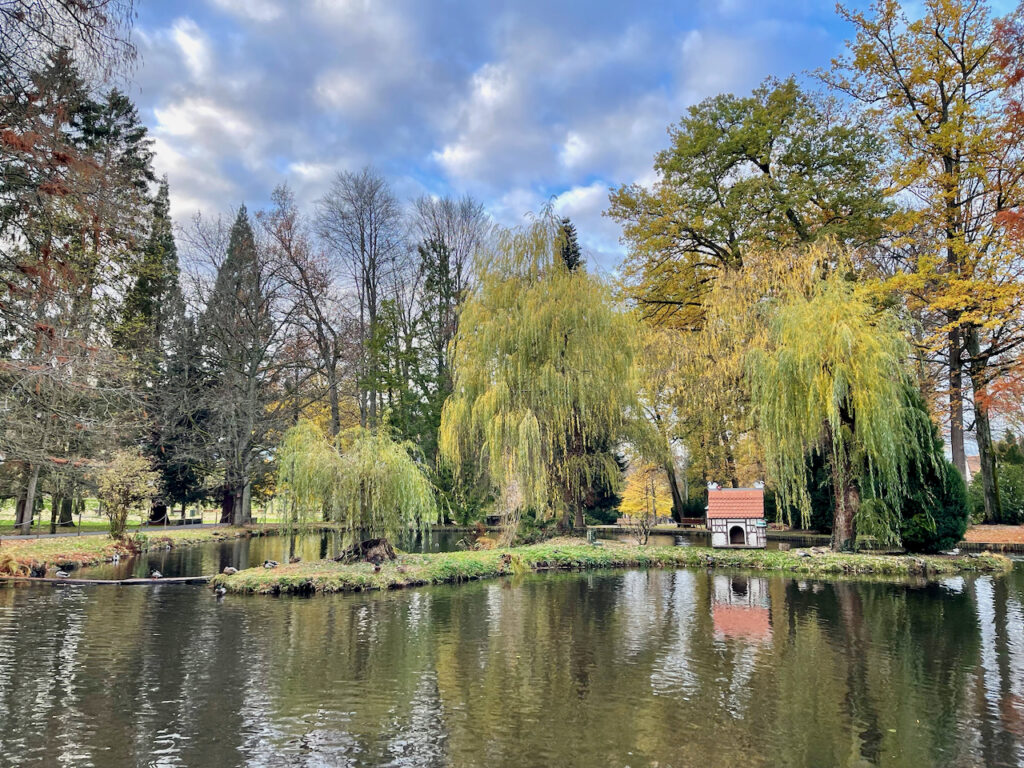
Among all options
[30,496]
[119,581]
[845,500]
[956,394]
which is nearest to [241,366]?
[30,496]

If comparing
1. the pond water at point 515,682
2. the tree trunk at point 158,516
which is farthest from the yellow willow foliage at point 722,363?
the tree trunk at point 158,516

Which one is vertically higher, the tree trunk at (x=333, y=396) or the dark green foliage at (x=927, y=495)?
the tree trunk at (x=333, y=396)

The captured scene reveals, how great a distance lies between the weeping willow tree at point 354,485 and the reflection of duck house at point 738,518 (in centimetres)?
911

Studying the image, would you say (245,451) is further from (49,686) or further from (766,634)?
(766,634)

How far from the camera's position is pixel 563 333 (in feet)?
59.6

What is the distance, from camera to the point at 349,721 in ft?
17.2

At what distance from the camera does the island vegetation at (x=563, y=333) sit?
11.5 m

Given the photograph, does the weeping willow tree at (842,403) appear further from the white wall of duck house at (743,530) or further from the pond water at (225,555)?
the pond water at (225,555)

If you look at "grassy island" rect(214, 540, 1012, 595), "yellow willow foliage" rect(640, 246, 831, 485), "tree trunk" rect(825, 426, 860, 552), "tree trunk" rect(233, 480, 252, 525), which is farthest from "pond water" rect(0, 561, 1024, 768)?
"tree trunk" rect(233, 480, 252, 525)

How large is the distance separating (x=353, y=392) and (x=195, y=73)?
23.8 m

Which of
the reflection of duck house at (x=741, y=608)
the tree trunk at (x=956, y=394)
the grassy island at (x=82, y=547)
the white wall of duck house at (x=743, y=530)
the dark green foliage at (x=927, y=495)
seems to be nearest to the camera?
the reflection of duck house at (x=741, y=608)

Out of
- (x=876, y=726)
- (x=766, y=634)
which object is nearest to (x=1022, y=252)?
(x=766, y=634)

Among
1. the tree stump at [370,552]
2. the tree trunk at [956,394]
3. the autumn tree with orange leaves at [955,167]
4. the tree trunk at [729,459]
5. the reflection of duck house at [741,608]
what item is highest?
the autumn tree with orange leaves at [955,167]

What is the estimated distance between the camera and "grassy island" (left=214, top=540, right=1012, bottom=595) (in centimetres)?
1194
